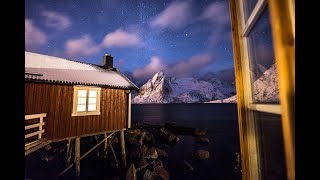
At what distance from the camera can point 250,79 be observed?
1786 mm

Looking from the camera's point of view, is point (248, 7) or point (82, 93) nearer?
point (248, 7)

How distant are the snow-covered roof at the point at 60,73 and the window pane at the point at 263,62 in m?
10.2

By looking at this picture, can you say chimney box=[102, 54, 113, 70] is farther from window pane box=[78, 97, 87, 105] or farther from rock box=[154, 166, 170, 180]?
rock box=[154, 166, 170, 180]

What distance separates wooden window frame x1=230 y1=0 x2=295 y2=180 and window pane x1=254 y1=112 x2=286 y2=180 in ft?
0.22

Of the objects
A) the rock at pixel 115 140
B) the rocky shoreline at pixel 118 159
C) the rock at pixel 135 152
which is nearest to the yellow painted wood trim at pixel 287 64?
the rocky shoreline at pixel 118 159

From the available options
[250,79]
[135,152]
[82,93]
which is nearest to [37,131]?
[82,93]

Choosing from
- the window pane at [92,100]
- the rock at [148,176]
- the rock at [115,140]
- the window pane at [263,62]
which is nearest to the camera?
the window pane at [263,62]

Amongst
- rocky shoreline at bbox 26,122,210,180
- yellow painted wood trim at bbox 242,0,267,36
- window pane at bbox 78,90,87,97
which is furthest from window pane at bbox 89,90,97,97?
yellow painted wood trim at bbox 242,0,267,36

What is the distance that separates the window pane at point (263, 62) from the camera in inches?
46.1

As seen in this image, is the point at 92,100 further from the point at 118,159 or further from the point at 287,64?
the point at 287,64

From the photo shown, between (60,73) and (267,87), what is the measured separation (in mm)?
12044

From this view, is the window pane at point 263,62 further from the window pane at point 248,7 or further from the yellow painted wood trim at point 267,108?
the window pane at point 248,7

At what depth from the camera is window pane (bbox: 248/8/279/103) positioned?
117 cm
